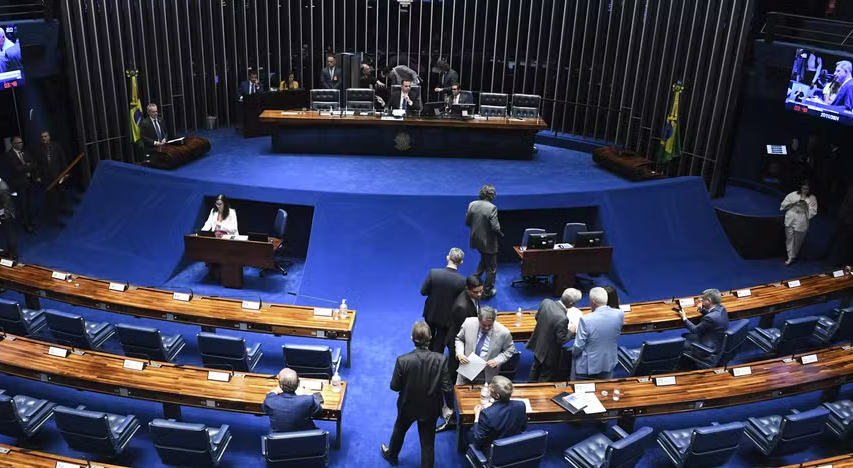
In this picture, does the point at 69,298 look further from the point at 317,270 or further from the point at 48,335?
the point at 317,270

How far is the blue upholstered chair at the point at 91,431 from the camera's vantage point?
241 inches

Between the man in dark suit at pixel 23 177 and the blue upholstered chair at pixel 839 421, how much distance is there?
1214 cm

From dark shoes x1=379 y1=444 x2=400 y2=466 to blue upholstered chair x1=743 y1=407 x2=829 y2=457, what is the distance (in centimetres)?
353

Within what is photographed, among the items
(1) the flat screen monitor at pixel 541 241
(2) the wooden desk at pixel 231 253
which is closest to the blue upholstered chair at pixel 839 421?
(1) the flat screen monitor at pixel 541 241

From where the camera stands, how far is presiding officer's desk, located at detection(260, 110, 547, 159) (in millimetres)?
13727

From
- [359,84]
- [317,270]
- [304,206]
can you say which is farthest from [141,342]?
[359,84]

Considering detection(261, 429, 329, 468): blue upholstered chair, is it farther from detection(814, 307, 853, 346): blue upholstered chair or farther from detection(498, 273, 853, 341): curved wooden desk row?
detection(814, 307, 853, 346): blue upholstered chair

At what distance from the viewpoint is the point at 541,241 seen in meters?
10.4

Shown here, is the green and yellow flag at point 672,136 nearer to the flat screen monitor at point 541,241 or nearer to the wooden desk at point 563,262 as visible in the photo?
the wooden desk at point 563,262

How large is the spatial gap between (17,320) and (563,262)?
726cm

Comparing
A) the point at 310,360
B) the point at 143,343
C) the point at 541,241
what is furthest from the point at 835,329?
the point at 143,343

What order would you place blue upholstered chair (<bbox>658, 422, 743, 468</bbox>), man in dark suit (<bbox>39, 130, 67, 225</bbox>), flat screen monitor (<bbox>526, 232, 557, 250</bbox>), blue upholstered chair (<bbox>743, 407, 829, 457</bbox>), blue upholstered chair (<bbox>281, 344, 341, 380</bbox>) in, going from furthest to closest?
man in dark suit (<bbox>39, 130, 67, 225</bbox>), flat screen monitor (<bbox>526, 232, 557, 250</bbox>), blue upholstered chair (<bbox>281, 344, 341, 380</bbox>), blue upholstered chair (<bbox>743, 407, 829, 457</bbox>), blue upholstered chair (<bbox>658, 422, 743, 468</bbox>)

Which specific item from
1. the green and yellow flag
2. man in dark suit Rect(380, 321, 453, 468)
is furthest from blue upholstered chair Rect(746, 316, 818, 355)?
the green and yellow flag

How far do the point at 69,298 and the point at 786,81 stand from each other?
12.0 metres
